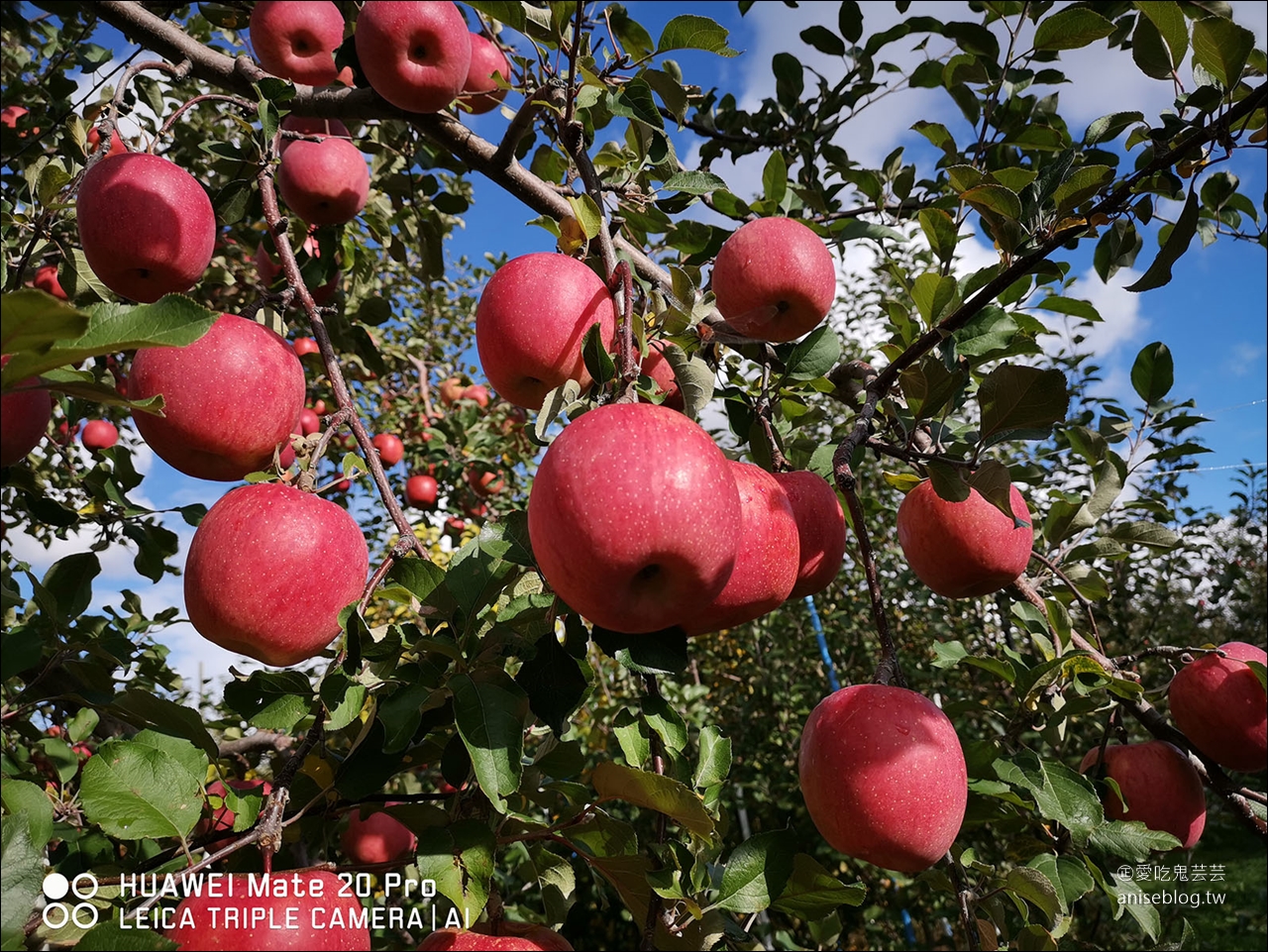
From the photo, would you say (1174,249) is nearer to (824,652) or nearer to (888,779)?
(888,779)

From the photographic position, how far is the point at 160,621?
2264 mm

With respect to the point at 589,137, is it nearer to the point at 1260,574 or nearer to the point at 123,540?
the point at 123,540

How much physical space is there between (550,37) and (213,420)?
2.71ft

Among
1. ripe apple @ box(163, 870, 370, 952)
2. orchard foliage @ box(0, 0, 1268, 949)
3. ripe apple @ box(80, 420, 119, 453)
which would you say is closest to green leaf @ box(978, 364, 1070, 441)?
orchard foliage @ box(0, 0, 1268, 949)

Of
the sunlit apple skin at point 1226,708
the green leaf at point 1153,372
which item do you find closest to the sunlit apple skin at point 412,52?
the green leaf at point 1153,372

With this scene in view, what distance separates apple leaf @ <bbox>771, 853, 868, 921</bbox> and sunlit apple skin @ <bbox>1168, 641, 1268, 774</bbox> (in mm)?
1075

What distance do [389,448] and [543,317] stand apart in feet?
11.1

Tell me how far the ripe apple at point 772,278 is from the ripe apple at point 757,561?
0.44 metres

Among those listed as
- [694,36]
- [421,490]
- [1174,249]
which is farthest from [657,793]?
[421,490]

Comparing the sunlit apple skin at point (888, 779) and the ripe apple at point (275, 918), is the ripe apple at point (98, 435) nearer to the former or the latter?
the ripe apple at point (275, 918)

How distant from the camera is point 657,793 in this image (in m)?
0.95

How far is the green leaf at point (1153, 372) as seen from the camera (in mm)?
1838

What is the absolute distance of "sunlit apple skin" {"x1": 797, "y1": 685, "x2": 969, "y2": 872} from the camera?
1149mm

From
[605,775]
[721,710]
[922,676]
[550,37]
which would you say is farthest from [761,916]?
[550,37]
